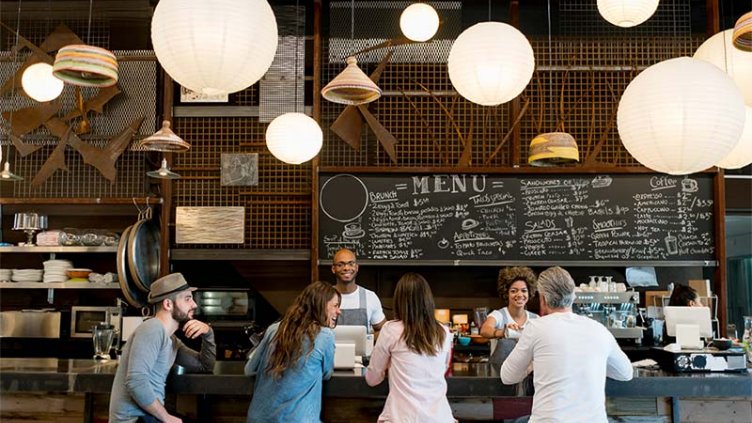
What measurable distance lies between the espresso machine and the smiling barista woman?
5.36 ft

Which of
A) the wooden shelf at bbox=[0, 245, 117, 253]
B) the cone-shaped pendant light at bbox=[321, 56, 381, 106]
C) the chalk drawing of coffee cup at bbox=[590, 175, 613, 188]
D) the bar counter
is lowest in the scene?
the bar counter

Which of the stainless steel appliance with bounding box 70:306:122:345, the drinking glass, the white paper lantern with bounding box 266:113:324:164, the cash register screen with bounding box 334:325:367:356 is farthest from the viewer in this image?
the stainless steel appliance with bounding box 70:306:122:345

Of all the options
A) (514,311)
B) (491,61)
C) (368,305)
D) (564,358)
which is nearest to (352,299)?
(368,305)

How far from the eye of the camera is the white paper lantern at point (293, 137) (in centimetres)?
463

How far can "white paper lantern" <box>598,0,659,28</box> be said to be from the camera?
3674 mm

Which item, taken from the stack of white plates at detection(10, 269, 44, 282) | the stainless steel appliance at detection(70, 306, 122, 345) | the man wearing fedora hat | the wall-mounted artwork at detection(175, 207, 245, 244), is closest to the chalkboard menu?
the wall-mounted artwork at detection(175, 207, 245, 244)

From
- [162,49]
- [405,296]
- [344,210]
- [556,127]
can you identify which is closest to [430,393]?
[405,296]

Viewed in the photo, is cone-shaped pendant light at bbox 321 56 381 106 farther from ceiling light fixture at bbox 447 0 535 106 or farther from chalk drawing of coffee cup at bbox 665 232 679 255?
chalk drawing of coffee cup at bbox 665 232 679 255

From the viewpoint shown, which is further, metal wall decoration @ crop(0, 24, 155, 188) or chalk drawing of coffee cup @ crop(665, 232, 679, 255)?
metal wall decoration @ crop(0, 24, 155, 188)

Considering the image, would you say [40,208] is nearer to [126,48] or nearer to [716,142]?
[126,48]

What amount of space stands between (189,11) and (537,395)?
1964mm

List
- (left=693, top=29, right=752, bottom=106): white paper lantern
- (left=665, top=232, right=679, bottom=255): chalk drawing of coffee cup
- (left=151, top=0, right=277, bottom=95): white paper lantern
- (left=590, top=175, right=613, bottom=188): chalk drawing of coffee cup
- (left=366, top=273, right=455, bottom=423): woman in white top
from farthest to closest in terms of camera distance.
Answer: (left=590, top=175, right=613, bottom=188): chalk drawing of coffee cup
(left=665, top=232, right=679, bottom=255): chalk drawing of coffee cup
(left=693, top=29, right=752, bottom=106): white paper lantern
(left=366, top=273, right=455, bottom=423): woman in white top
(left=151, top=0, right=277, bottom=95): white paper lantern

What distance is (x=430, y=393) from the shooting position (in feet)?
9.71

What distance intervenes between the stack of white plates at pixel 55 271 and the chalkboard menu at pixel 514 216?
2.22m
